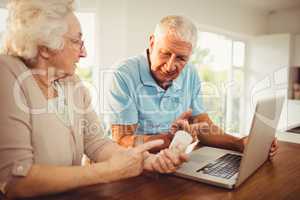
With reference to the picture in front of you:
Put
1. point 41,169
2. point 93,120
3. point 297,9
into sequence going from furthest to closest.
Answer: point 297,9 < point 93,120 < point 41,169

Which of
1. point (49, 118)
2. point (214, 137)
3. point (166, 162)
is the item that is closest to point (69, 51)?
point (49, 118)

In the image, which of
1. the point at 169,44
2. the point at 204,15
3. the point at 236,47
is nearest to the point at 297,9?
the point at 236,47

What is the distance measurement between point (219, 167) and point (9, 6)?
0.92 meters

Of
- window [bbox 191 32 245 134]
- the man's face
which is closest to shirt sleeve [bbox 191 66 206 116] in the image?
the man's face

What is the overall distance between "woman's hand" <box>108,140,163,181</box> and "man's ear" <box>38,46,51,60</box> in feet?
1.38

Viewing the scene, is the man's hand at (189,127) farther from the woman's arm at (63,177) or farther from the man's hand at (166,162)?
the woman's arm at (63,177)

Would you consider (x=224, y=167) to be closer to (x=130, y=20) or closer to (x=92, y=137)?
(x=92, y=137)

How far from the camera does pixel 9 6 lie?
0.97 meters

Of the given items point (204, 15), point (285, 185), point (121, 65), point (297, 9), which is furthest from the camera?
point (297, 9)

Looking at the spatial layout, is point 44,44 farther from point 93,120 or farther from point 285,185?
point 285,185

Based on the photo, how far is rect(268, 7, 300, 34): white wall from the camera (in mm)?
5043

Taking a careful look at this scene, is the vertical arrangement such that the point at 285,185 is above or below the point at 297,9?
below

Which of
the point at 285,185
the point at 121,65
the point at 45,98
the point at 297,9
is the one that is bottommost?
the point at 285,185

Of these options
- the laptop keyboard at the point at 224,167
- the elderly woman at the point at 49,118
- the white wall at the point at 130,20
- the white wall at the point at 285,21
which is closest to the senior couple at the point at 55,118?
the elderly woman at the point at 49,118
